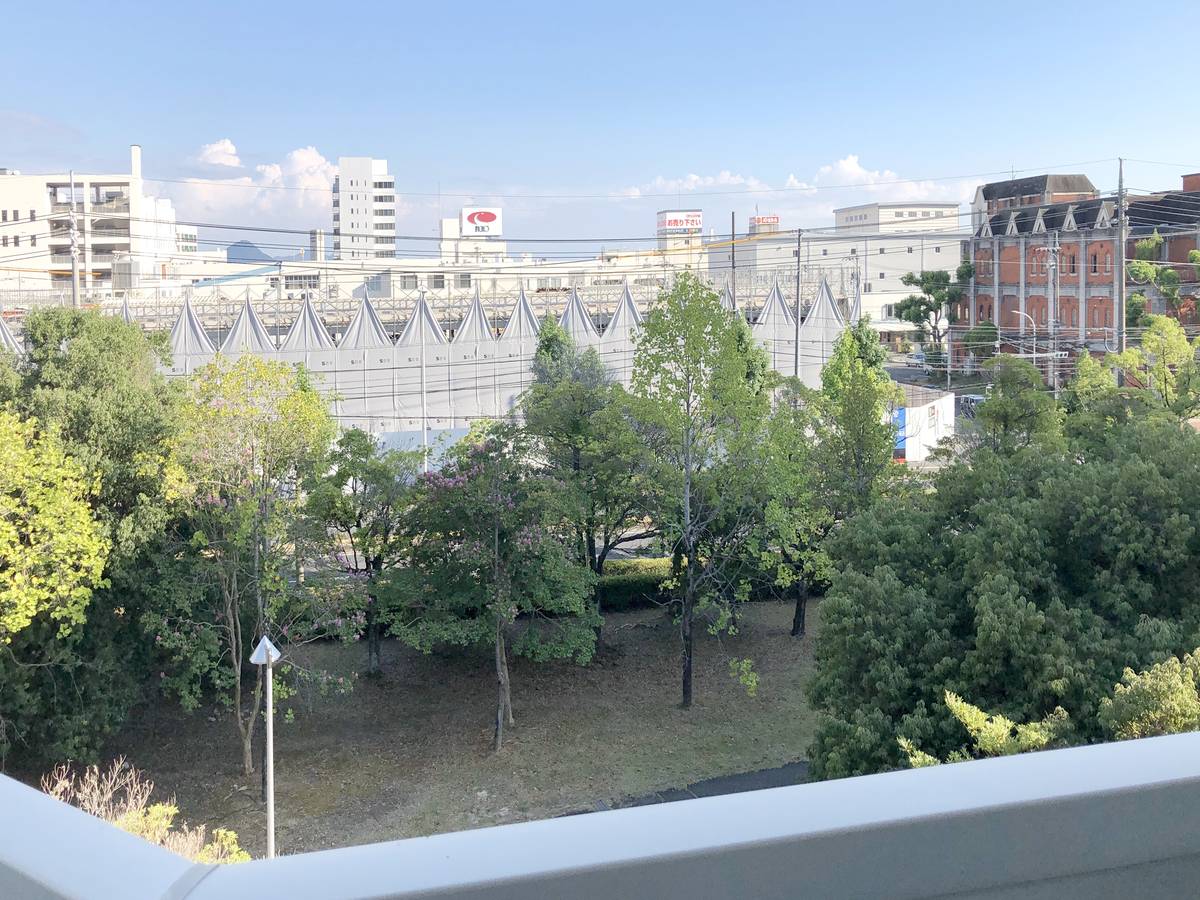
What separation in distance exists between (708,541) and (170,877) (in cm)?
1468

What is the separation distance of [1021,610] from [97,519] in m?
10.0

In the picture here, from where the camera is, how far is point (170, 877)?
955 millimetres

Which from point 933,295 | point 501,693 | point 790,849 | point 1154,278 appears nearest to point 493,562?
point 501,693

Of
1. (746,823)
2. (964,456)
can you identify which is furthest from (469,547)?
(746,823)

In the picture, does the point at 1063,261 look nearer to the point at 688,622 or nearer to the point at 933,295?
the point at 933,295

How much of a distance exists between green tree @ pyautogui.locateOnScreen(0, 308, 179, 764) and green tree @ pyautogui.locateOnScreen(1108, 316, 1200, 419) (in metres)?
13.8

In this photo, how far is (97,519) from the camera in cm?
1266

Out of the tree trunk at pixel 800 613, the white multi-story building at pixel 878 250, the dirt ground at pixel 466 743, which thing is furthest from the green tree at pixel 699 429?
the white multi-story building at pixel 878 250

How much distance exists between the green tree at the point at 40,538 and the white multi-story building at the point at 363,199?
90977mm

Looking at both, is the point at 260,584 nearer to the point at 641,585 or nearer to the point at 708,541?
the point at 708,541

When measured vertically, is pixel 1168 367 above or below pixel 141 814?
above

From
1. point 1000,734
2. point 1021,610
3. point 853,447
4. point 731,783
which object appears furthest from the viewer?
point 853,447

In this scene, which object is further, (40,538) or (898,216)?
(898,216)

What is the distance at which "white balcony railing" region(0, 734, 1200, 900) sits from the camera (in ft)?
Answer: 3.16
